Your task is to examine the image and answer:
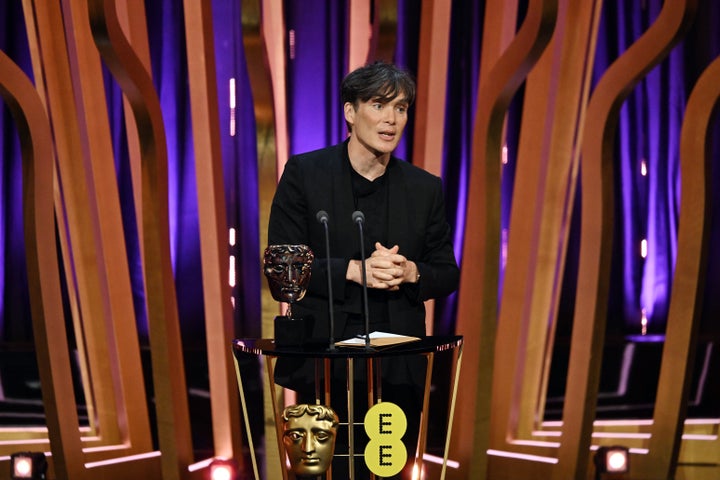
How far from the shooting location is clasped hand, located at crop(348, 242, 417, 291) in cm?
229

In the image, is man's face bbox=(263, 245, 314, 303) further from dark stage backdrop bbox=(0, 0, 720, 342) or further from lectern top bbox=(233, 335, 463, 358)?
dark stage backdrop bbox=(0, 0, 720, 342)

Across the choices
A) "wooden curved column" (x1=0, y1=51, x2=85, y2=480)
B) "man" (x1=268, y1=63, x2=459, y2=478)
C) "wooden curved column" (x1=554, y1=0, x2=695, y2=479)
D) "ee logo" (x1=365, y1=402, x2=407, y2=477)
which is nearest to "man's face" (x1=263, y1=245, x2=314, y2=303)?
"man" (x1=268, y1=63, x2=459, y2=478)

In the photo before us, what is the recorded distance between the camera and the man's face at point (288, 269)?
7.42 feet

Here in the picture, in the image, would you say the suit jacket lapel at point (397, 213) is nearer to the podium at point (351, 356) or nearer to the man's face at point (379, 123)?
the man's face at point (379, 123)

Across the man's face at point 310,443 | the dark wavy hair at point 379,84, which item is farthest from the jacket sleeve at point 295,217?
the man's face at point 310,443

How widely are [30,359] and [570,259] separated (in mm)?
3255

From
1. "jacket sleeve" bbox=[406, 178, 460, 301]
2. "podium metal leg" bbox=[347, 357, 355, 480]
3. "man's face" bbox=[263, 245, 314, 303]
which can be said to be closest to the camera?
"podium metal leg" bbox=[347, 357, 355, 480]

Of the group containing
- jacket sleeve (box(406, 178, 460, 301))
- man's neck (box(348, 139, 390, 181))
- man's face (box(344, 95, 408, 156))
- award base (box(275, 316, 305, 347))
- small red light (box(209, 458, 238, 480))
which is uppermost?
man's face (box(344, 95, 408, 156))

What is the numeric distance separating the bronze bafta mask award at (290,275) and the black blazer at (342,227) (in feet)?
0.39

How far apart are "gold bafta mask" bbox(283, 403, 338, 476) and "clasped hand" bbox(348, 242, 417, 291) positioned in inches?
13.1

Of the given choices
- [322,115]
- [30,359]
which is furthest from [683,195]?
[30,359]

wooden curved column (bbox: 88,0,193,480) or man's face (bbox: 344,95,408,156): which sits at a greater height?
man's face (bbox: 344,95,408,156)

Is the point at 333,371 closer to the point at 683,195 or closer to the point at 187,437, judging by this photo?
the point at 187,437

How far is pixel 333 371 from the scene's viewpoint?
2.46 metres
